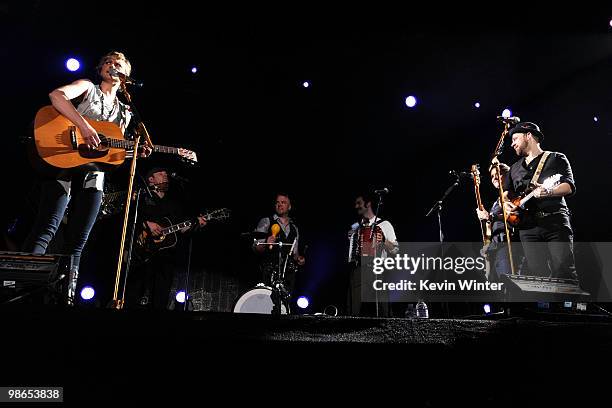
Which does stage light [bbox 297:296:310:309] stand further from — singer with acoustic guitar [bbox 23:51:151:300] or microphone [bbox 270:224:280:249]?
singer with acoustic guitar [bbox 23:51:151:300]

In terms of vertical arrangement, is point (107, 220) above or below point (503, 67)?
below

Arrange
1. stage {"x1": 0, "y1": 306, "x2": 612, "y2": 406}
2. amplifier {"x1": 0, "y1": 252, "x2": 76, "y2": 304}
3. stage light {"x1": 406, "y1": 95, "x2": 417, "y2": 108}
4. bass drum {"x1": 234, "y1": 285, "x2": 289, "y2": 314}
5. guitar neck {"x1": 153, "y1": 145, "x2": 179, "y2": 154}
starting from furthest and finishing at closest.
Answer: stage light {"x1": 406, "y1": 95, "x2": 417, "y2": 108} < bass drum {"x1": 234, "y1": 285, "x2": 289, "y2": 314} < guitar neck {"x1": 153, "y1": 145, "x2": 179, "y2": 154} < amplifier {"x1": 0, "y1": 252, "x2": 76, "y2": 304} < stage {"x1": 0, "y1": 306, "x2": 612, "y2": 406}

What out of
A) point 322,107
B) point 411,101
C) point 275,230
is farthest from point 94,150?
point 411,101

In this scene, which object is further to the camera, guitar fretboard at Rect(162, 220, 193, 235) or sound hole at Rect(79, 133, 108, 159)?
guitar fretboard at Rect(162, 220, 193, 235)

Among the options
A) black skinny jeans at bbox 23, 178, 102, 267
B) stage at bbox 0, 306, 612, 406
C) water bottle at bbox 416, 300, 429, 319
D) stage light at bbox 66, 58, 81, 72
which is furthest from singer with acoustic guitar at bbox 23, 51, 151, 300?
water bottle at bbox 416, 300, 429, 319

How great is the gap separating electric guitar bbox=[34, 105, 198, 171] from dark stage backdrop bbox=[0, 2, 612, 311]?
3539 mm

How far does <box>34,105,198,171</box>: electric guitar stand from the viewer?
3.11m

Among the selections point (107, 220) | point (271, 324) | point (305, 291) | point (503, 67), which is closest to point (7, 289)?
point (271, 324)

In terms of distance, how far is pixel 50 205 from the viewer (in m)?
3.07

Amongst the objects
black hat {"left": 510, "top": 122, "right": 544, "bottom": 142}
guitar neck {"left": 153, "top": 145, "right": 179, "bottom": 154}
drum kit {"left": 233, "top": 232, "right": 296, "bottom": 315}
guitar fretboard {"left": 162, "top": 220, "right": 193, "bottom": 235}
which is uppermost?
black hat {"left": 510, "top": 122, "right": 544, "bottom": 142}

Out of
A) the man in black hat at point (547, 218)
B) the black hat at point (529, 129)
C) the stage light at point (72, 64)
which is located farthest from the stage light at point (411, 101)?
the stage light at point (72, 64)

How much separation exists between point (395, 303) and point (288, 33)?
14.6 ft

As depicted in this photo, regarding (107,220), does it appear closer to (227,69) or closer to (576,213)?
(227,69)

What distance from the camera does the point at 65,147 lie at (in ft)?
10.4
